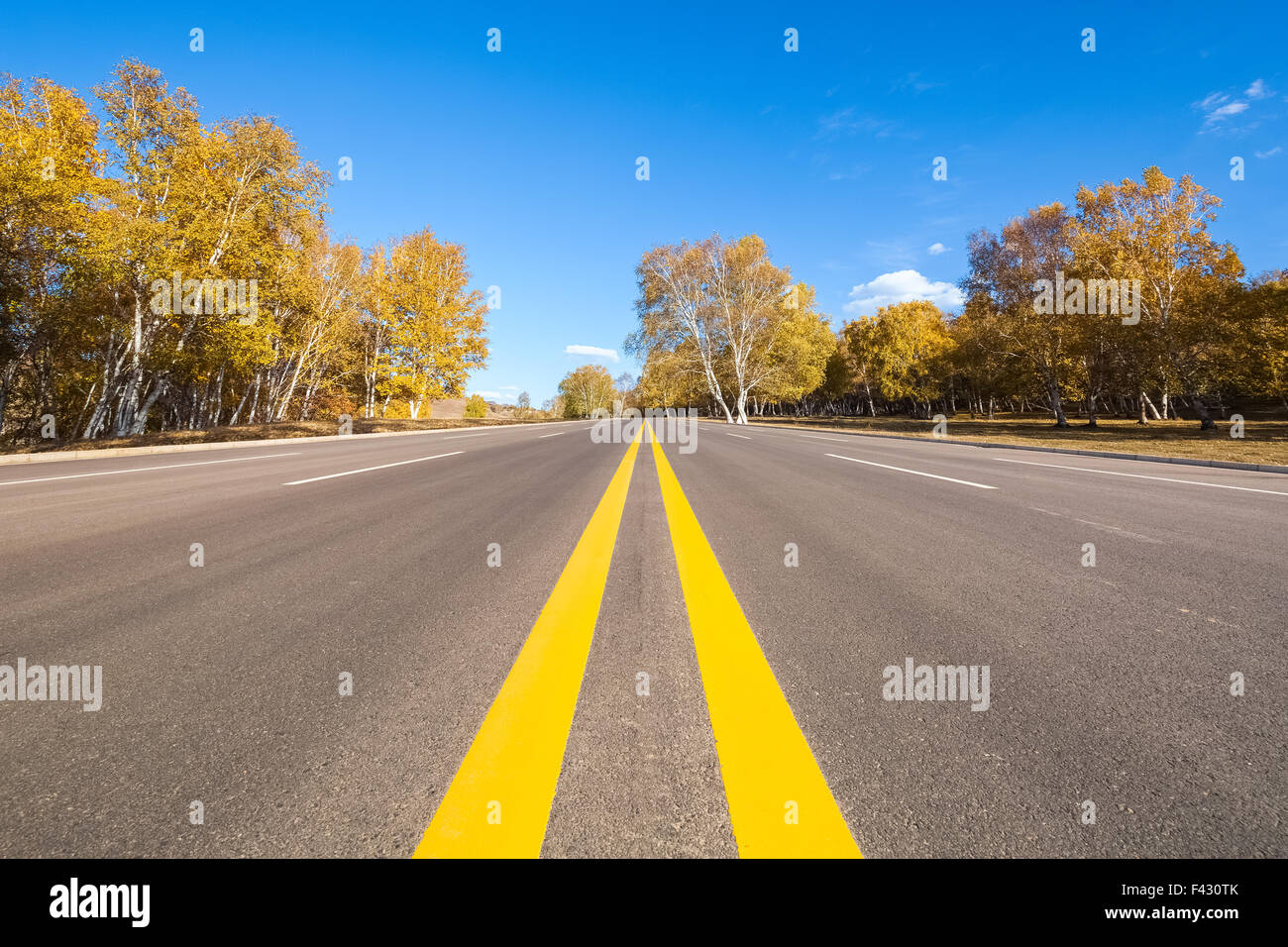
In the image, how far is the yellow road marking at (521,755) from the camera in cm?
122

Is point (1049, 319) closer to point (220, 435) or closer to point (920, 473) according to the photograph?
point (920, 473)

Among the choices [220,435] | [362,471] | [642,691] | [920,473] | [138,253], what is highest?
[138,253]

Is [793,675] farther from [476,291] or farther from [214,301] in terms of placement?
[476,291]

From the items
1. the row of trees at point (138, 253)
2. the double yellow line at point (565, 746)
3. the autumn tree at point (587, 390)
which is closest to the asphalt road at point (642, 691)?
the double yellow line at point (565, 746)

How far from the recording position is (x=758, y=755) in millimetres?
1526

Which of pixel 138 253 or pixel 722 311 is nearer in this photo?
pixel 138 253

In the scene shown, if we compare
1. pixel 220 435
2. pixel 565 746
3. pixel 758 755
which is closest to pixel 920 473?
pixel 758 755

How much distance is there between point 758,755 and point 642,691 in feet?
1.75

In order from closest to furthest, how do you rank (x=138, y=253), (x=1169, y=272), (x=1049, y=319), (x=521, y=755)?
(x=521, y=755) → (x=138, y=253) → (x=1169, y=272) → (x=1049, y=319)

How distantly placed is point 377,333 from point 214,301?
14.8 m

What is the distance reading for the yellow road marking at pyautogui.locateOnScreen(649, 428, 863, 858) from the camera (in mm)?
1227

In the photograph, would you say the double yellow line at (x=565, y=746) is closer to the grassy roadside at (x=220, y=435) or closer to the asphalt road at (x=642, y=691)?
the asphalt road at (x=642, y=691)
